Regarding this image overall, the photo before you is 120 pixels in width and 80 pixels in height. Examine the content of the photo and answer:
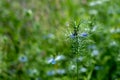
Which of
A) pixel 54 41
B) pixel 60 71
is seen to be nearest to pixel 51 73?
pixel 60 71

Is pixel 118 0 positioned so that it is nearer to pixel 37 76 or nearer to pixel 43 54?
pixel 43 54

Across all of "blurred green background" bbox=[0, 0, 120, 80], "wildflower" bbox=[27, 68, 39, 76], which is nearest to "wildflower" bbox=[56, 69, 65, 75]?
"blurred green background" bbox=[0, 0, 120, 80]

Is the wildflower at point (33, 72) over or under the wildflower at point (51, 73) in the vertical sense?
over

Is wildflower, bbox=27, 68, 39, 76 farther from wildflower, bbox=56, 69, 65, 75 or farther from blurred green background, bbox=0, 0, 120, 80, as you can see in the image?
wildflower, bbox=56, 69, 65, 75

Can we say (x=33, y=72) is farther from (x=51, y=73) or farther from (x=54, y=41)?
(x=54, y=41)

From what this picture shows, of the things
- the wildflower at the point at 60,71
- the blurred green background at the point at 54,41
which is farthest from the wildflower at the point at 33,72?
the wildflower at the point at 60,71

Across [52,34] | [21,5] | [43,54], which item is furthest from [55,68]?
[21,5]

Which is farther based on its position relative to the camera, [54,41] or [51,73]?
[54,41]

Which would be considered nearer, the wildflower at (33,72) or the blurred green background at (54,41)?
the blurred green background at (54,41)

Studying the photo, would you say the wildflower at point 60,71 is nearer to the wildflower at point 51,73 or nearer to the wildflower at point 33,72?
the wildflower at point 51,73
